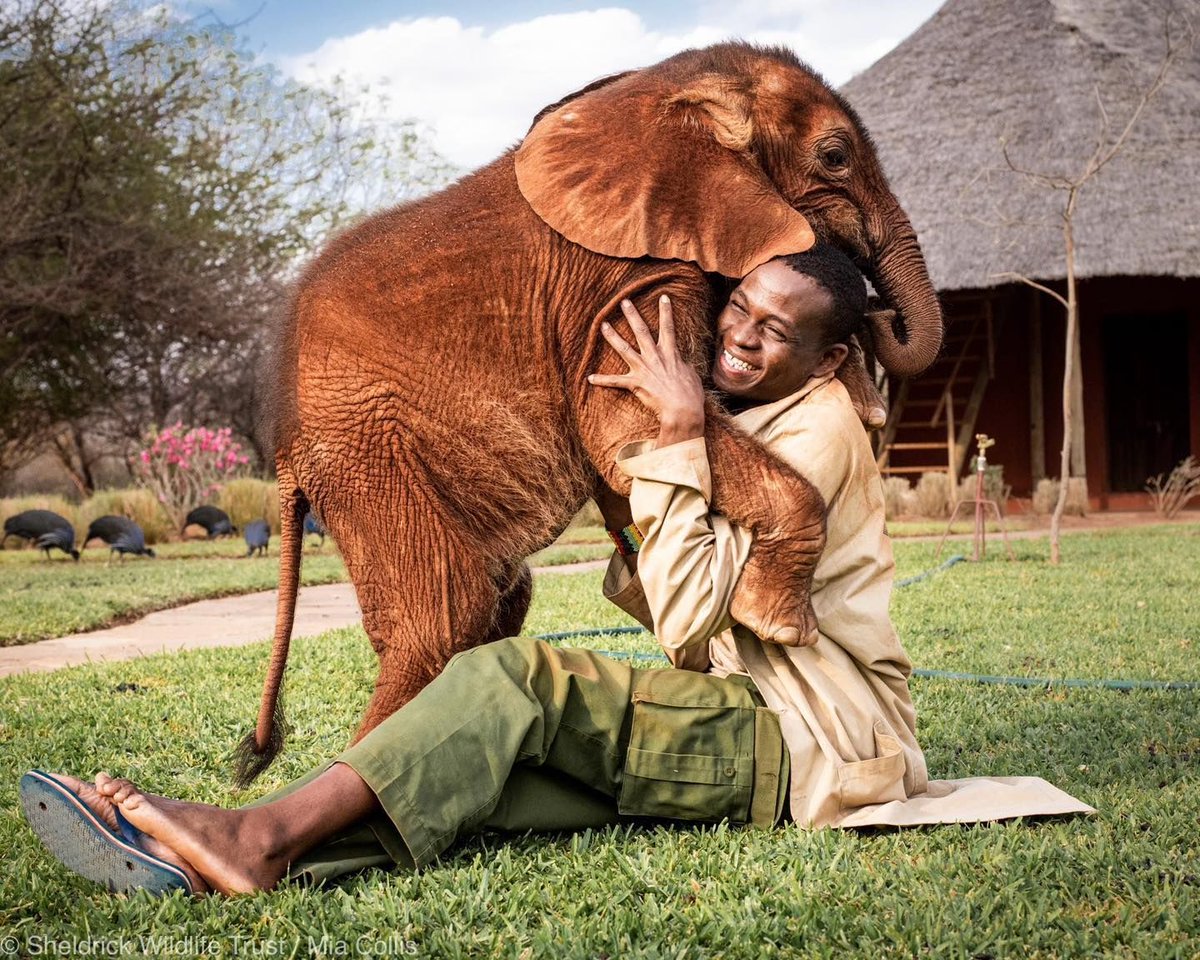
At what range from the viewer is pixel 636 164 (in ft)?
9.68

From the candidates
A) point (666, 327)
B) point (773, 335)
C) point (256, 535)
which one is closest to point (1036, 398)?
point (256, 535)

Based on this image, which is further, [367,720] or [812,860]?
[367,720]

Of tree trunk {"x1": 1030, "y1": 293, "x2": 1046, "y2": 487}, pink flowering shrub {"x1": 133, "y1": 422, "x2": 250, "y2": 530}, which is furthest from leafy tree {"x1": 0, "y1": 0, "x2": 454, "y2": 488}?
tree trunk {"x1": 1030, "y1": 293, "x2": 1046, "y2": 487}

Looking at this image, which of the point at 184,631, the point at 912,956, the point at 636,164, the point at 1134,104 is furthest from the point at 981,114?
the point at 912,956

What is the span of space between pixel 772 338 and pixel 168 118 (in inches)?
663

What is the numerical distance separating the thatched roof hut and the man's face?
11.1 metres

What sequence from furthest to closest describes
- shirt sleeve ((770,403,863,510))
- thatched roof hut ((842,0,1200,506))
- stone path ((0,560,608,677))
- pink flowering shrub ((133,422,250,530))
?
1. pink flowering shrub ((133,422,250,530))
2. thatched roof hut ((842,0,1200,506))
3. stone path ((0,560,608,677))
4. shirt sleeve ((770,403,863,510))

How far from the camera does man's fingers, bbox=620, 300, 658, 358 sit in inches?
109

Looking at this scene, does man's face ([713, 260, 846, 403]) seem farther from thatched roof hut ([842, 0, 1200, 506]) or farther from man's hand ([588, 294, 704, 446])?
thatched roof hut ([842, 0, 1200, 506])

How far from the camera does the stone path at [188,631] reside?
615cm

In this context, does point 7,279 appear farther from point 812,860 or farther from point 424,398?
point 812,860

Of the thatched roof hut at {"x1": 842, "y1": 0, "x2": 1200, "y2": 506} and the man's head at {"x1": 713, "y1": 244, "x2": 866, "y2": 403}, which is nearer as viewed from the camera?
the man's head at {"x1": 713, "y1": 244, "x2": 866, "y2": 403}

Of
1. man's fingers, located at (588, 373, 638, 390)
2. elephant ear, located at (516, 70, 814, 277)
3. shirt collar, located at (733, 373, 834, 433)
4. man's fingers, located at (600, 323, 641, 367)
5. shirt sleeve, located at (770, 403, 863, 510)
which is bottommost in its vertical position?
shirt sleeve, located at (770, 403, 863, 510)

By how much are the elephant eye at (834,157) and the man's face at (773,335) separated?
44 centimetres
